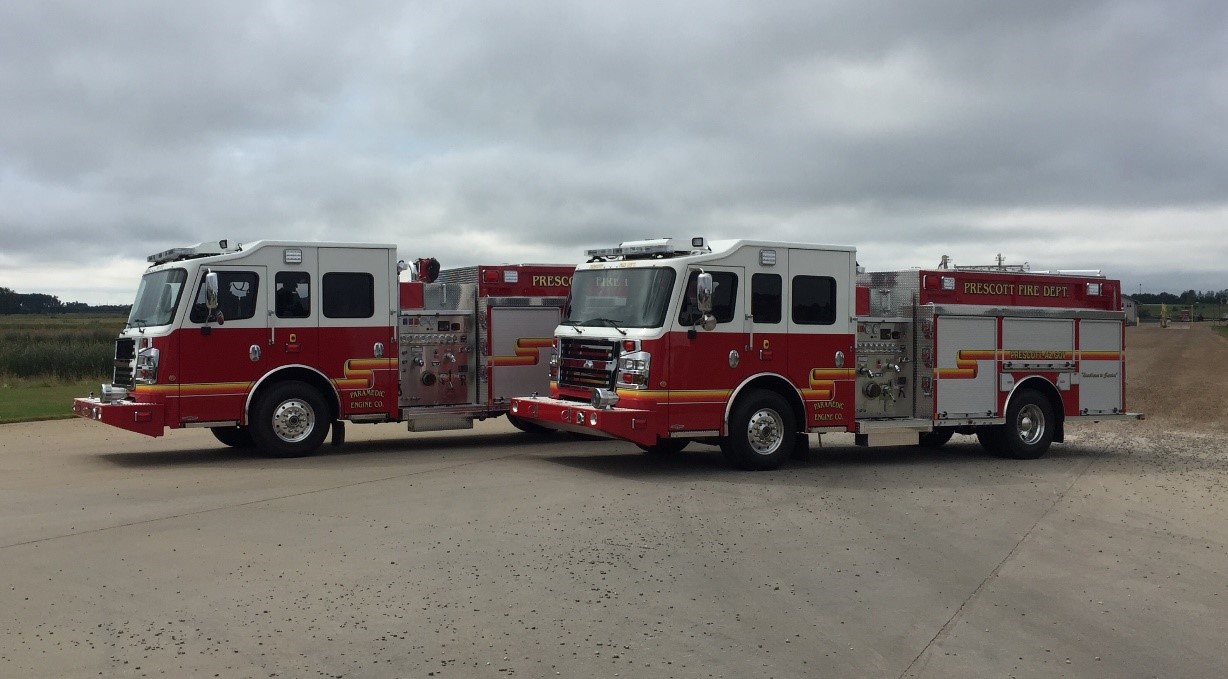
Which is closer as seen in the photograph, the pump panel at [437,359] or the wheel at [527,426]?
the pump panel at [437,359]

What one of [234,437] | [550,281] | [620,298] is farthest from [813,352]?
[234,437]

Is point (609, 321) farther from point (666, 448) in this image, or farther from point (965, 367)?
point (965, 367)

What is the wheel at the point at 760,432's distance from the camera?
44.4ft

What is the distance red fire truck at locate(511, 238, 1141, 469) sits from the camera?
13.2 m

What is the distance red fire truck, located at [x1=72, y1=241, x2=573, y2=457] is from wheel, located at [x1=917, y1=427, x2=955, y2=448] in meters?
5.83

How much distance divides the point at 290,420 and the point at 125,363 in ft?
7.51

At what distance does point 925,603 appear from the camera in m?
7.51

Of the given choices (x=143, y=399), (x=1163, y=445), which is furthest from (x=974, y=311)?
(x=143, y=399)

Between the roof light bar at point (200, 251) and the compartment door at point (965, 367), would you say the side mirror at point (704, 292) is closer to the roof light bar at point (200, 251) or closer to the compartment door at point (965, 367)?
the compartment door at point (965, 367)

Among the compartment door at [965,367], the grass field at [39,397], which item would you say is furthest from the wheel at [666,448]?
the grass field at [39,397]

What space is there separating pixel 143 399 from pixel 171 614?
775cm

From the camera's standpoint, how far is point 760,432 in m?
13.7

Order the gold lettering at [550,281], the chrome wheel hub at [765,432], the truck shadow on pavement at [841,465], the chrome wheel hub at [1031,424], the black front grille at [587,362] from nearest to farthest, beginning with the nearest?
the truck shadow on pavement at [841,465] < the black front grille at [587,362] < the chrome wheel hub at [765,432] < the chrome wheel hub at [1031,424] < the gold lettering at [550,281]

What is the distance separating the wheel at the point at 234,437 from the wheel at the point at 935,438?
960 cm
